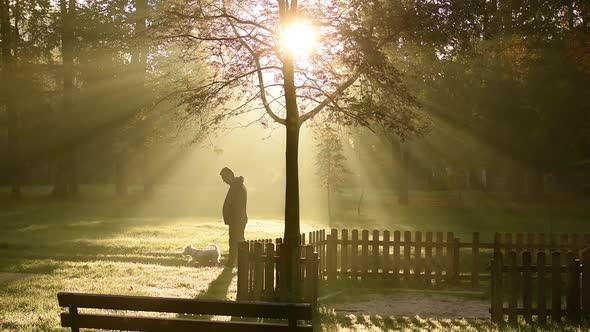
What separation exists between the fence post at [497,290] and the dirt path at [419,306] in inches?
45.9

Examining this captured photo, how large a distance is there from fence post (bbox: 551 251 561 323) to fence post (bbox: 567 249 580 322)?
21 cm

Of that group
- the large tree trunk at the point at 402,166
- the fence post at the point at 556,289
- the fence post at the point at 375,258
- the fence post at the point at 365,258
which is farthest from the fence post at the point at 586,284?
the large tree trunk at the point at 402,166

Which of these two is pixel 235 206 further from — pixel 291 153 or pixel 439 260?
pixel 439 260

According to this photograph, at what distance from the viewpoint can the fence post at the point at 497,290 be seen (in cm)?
1090

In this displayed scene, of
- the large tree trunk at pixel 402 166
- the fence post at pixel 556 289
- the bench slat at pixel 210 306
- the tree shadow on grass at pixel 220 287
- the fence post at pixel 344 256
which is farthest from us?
the large tree trunk at pixel 402 166

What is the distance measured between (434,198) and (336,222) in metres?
14.3

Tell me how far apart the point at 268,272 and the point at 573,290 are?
482 cm

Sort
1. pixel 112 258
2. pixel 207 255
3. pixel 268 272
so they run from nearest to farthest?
pixel 268 272, pixel 207 255, pixel 112 258

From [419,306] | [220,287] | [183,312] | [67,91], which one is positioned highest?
[67,91]

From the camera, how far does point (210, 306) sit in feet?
18.4

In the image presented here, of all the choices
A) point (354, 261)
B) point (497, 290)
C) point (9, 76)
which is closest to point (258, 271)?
point (497, 290)

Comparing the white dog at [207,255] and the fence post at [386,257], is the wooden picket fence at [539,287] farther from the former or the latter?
the white dog at [207,255]

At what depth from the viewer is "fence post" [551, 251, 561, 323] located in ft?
35.9

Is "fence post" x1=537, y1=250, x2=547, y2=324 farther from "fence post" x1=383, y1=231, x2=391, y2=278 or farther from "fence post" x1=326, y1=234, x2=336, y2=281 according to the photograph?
"fence post" x1=326, y1=234, x2=336, y2=281
